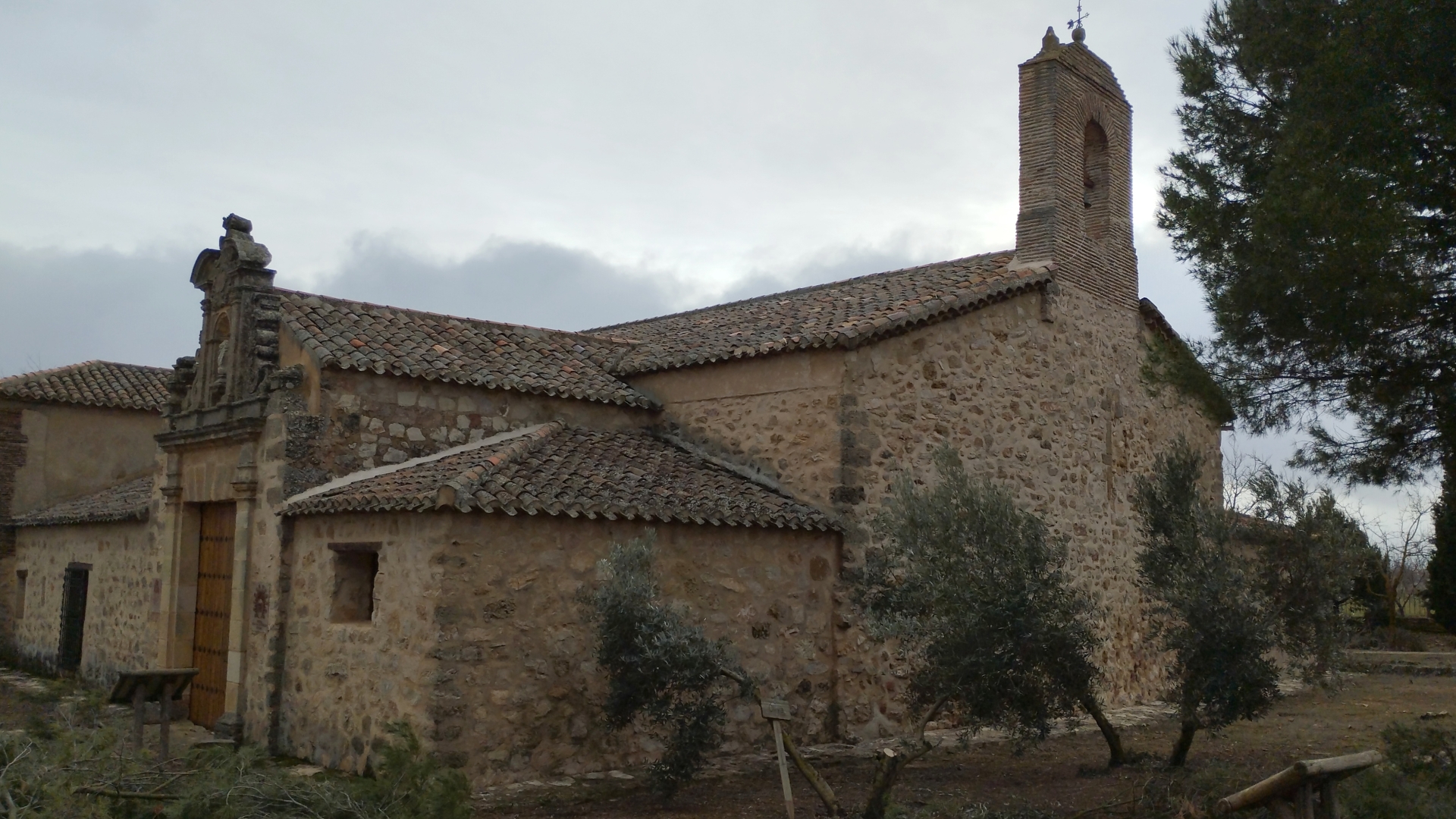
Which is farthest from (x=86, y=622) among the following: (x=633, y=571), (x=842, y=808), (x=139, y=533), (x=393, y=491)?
(x=842, y=808)

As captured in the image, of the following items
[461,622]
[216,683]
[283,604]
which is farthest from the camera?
[216,683]

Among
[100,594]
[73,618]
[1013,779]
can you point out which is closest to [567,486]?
[1013,779]

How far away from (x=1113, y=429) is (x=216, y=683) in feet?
36.3

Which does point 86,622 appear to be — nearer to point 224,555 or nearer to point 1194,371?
point 224,555

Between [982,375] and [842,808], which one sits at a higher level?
[982,375]

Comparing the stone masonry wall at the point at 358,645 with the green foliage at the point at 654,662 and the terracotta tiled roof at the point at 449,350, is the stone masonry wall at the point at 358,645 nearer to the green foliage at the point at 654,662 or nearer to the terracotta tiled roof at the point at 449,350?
the green foliage at the point at 654,662

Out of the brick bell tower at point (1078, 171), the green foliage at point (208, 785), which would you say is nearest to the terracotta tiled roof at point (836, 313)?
the brick bell tower at point (1078, 171)

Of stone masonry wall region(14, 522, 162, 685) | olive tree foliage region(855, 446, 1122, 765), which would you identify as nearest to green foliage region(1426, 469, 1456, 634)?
olive tree foliage region(855, 446, 1122, 765)

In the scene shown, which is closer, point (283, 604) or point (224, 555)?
point (283, 604)

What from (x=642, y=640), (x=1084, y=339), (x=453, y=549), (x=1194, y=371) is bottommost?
(x=642, y=640)

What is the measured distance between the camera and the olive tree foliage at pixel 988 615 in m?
8.02

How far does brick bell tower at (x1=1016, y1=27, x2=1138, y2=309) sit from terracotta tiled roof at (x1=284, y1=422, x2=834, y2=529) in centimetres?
526

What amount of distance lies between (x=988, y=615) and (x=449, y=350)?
6.62 meters

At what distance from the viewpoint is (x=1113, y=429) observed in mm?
14586
